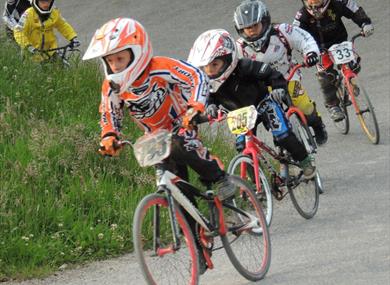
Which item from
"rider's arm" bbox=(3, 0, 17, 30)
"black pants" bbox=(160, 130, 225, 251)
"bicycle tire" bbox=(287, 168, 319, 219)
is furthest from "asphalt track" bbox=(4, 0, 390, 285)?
"rider's arm" bbox=(3, 0, 17, 30)

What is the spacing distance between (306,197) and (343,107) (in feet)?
10.0

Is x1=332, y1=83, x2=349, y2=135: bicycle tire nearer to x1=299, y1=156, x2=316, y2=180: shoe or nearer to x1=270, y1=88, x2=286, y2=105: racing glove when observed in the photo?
x1=299, y1=156, x2=316, y2=180: shoe

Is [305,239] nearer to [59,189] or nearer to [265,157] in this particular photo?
[265,157]

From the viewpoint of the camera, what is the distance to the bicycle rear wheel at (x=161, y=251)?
20.1ft

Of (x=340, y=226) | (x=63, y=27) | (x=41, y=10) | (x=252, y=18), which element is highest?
(x=41, y=10)

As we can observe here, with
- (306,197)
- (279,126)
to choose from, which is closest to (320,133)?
(306,197)

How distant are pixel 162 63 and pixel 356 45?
9.87 meters

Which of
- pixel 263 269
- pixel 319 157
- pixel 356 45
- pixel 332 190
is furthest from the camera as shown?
pixel 356 45

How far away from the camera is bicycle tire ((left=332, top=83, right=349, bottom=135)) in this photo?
37.6 feet

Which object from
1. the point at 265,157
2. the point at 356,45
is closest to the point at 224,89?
the point at 265,157

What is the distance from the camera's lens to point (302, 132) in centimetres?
899

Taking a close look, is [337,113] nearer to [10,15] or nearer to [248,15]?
[248,15]

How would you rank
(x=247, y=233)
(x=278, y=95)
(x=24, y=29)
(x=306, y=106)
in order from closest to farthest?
(x=247, y=233) → (x=278, y=95) → (x=306, y=106) → (x=24, y=29)

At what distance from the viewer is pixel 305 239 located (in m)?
8.08
